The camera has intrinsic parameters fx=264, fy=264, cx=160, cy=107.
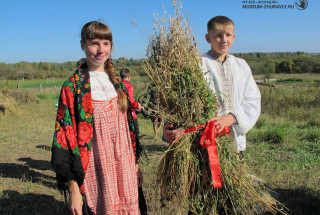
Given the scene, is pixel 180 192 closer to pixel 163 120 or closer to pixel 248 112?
pixel 163 120

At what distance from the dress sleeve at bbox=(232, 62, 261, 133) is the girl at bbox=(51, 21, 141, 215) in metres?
0.79

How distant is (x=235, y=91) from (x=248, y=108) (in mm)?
151

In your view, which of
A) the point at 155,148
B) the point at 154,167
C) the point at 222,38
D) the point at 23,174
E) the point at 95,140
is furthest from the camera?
the point at 155,148

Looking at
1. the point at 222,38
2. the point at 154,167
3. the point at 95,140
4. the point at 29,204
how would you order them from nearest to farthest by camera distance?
the point at 95,140, the point at 222,38, the point at 29,204, the point at 154,167

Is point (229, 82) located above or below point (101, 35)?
below

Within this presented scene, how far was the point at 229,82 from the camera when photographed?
6.24 ft

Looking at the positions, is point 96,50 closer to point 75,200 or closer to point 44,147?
point 75,200

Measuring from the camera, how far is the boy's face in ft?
6.03

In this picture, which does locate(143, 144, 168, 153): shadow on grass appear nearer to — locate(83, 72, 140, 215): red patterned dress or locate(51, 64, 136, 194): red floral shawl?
locate(83, 72, 140, 215): red patterned dress

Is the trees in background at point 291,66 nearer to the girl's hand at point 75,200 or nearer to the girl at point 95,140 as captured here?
the girl at point 95,140

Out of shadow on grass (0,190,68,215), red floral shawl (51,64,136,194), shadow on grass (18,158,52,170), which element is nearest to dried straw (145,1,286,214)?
red floral shawl (51,64,136,194)

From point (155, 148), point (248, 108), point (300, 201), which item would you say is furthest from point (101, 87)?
point (155, 148)

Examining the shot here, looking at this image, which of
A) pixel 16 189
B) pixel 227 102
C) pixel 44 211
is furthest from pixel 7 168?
pixel 227 102

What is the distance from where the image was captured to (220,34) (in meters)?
1.86
